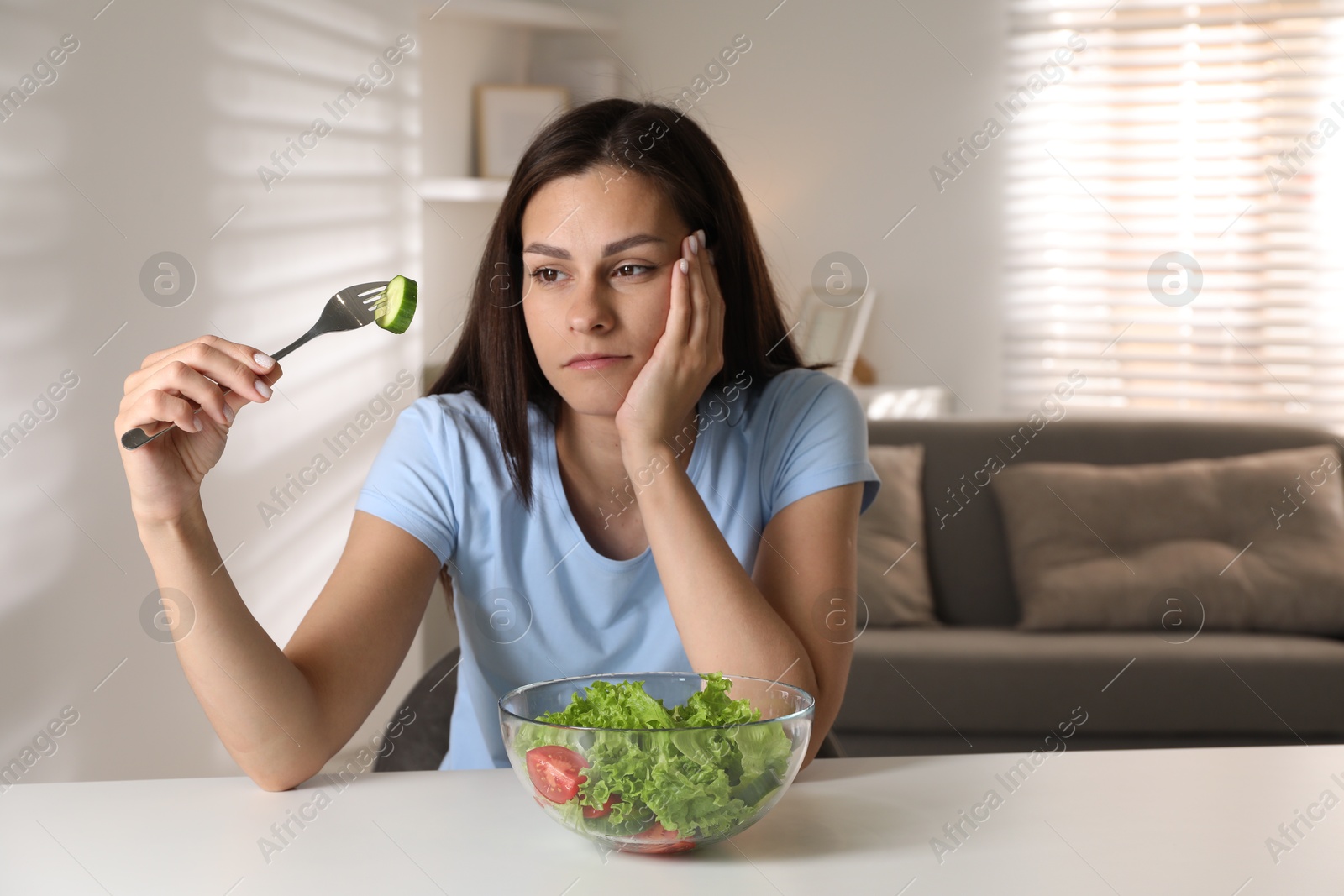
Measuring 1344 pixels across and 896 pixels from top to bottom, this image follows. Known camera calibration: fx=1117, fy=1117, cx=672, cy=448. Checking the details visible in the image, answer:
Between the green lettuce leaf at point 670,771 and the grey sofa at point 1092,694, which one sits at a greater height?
the green lettuce leaf at point 670,771

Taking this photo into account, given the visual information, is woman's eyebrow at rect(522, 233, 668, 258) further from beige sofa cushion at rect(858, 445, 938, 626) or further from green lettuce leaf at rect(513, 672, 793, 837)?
beige sofa cushion at rect(858, 445, 938, 626)

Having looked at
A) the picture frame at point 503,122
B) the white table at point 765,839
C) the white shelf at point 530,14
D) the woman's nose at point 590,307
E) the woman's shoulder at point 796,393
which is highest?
the white shelf at point 530,14

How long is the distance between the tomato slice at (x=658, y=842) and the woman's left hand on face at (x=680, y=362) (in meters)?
0.46

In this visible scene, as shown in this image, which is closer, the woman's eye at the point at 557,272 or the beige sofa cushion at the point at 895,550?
the woman's eye at the point at 557,272

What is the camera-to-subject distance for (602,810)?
685 mm

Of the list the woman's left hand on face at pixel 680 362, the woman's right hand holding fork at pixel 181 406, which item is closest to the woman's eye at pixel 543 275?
the woman's left hand on face at pixel 680 362

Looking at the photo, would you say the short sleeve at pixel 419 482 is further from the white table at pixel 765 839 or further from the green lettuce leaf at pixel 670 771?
the green lettuce leaf at pixel 670 771

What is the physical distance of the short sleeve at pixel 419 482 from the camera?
3.74ft

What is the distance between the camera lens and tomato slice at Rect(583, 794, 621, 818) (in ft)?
2.23

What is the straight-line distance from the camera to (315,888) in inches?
26.5

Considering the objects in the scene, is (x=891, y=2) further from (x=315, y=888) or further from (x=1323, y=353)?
(x=315, y=888)

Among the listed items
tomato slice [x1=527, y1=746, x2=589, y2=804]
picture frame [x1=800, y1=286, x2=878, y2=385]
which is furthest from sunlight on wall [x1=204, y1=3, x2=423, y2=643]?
tomato slice [x1=527, y1=746, x2=589, y2=804]

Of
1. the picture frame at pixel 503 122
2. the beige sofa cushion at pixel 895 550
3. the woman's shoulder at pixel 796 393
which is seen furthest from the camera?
the picture frame at pixel 503 122

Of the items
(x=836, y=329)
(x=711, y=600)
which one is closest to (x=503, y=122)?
(x=836, y=329)
